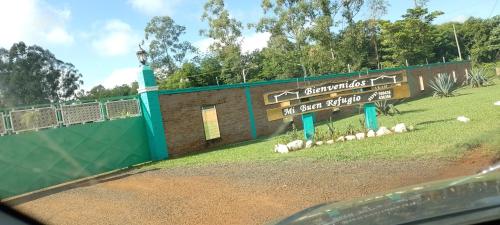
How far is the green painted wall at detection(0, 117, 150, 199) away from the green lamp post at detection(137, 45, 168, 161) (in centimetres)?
23

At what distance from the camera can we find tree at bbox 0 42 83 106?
462 inches

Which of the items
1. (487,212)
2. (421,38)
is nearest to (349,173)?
(487,212)

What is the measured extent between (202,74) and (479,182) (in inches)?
1947

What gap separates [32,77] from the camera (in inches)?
650

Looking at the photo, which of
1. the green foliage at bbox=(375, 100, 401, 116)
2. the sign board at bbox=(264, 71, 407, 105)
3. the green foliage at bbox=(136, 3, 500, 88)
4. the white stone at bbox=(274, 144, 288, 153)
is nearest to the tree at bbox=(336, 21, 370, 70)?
the green foliage at bbox=(136, 3, 500, 88)

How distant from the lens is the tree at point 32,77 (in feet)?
38.5

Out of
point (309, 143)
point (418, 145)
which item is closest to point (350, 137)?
point (309, 143)

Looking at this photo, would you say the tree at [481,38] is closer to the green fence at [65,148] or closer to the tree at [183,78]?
the tree at [183,78]

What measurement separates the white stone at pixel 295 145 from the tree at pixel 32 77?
6575mm

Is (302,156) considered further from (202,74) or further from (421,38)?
(202,74)

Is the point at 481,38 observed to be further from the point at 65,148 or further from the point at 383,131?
the point at 65,148

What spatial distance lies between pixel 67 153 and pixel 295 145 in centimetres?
623

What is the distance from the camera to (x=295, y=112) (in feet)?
47.1

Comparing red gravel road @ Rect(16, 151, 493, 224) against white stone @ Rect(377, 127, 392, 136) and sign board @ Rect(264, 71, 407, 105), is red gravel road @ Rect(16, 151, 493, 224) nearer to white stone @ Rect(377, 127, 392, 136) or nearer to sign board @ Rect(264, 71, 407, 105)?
white stone @ Rect(377, 127, 392, 136)
